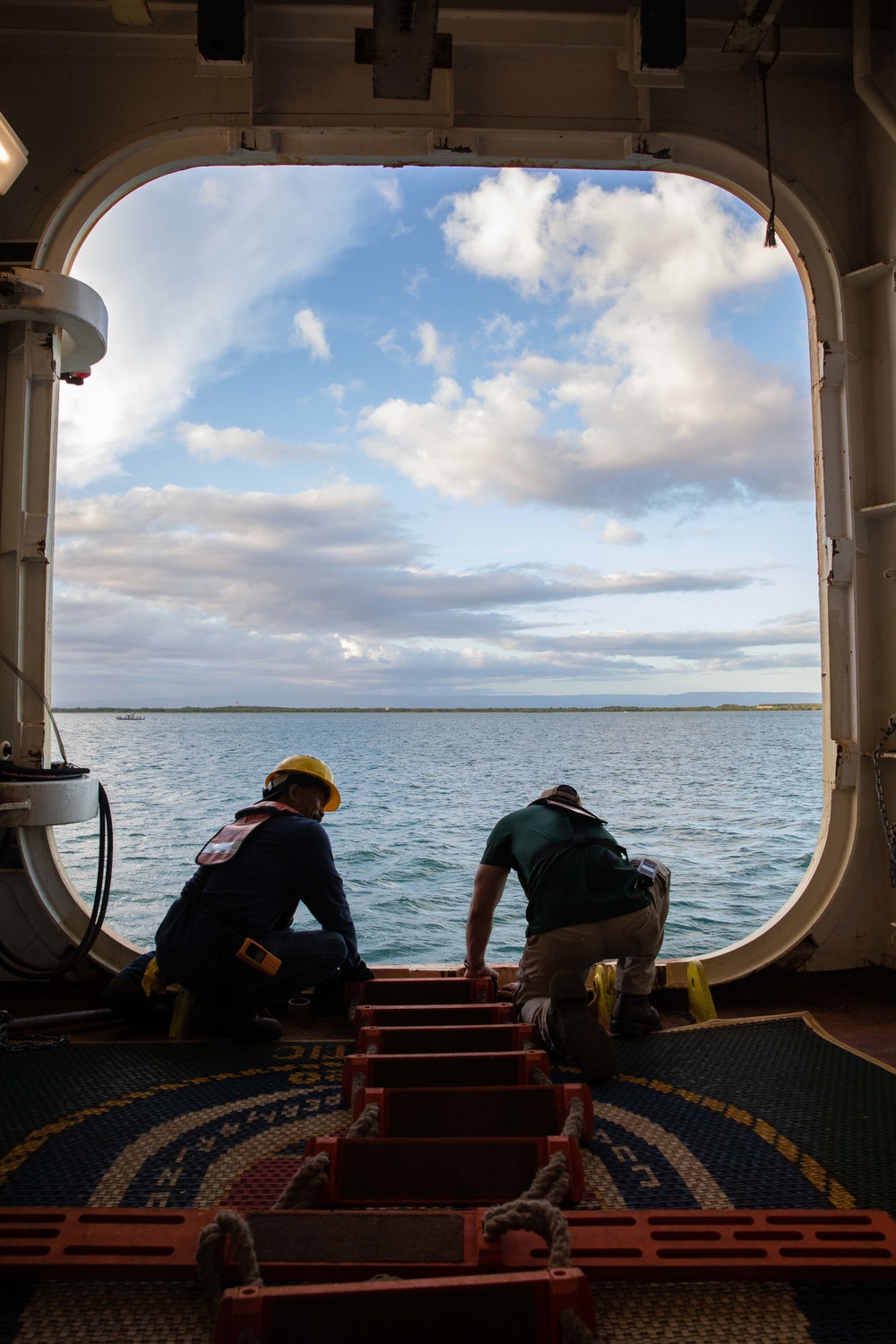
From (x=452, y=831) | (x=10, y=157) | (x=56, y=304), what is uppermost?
(x=10, y=157)

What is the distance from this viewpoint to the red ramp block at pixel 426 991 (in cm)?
327

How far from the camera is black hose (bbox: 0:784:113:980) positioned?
3592 millimetres

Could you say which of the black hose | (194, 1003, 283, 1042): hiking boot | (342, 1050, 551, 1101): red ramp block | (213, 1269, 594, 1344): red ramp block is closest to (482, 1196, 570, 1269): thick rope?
(213, 1269, 594, 1344): red ramp block

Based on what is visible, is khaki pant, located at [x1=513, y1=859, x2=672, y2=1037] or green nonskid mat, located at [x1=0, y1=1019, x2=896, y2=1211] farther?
khaki pant, located at [x1=513, y1=859, x2=672, y2=1037]

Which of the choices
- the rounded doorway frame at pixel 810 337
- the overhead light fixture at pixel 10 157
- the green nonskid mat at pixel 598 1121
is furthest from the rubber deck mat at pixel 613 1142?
the overhead light fixture at pixel 10 157

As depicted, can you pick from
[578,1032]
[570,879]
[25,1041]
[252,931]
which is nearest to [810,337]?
[570,879]

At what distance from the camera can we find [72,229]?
155 inches

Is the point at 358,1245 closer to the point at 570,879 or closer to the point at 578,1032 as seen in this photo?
the point at 578,1032

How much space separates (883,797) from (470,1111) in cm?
263

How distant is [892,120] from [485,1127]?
14.3 ft

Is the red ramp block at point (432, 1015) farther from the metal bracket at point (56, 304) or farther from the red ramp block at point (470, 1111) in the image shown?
the metal bracket at point (56, 304)

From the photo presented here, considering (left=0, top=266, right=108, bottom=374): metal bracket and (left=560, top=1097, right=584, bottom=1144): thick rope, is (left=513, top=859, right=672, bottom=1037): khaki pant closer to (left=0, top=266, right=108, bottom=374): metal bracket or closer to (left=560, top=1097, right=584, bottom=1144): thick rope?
(left=560, top=1097, right=584, bottom=1144): thick rope

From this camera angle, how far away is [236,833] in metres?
3.28

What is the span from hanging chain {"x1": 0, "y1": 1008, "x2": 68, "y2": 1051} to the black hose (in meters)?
0.38
